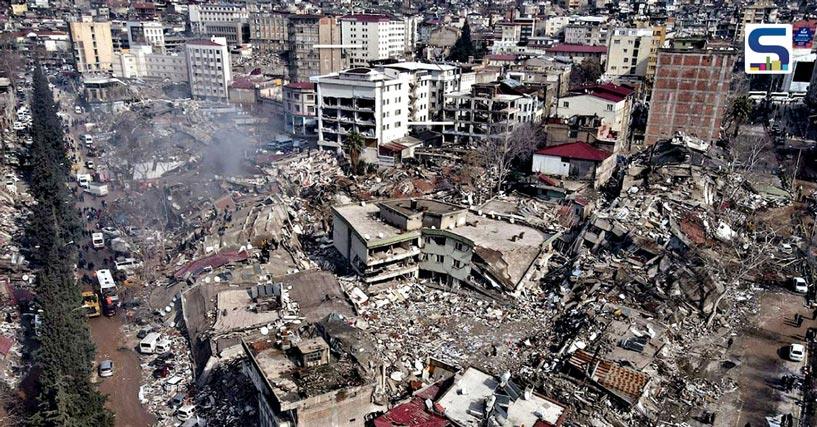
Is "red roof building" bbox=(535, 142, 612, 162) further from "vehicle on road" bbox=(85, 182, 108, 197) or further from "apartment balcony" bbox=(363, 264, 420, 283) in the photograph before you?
"vehicle on road" bbox=(85, 182, 108, 197)

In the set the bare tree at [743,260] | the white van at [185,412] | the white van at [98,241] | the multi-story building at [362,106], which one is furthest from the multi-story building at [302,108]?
the bare tree at [743,260]

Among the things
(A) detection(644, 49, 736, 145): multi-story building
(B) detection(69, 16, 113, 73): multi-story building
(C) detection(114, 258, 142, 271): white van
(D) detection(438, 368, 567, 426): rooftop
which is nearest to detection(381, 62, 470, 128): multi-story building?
(A) detection(644, 49, 736, 145): multi-story building

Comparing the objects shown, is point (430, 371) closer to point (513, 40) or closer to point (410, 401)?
point (410, 401)

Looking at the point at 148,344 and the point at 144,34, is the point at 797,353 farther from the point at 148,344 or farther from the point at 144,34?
the point at 144,34

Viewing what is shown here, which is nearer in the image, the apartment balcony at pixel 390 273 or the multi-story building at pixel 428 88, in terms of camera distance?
the apartment balcony at pixel 390 273

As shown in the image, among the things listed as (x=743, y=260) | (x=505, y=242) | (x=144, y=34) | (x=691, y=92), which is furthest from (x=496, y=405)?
(x=144, y=34)

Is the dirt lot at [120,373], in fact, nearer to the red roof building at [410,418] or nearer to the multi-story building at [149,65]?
the red roof building at [410,418]

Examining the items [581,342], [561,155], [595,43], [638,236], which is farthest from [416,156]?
[595,43]
